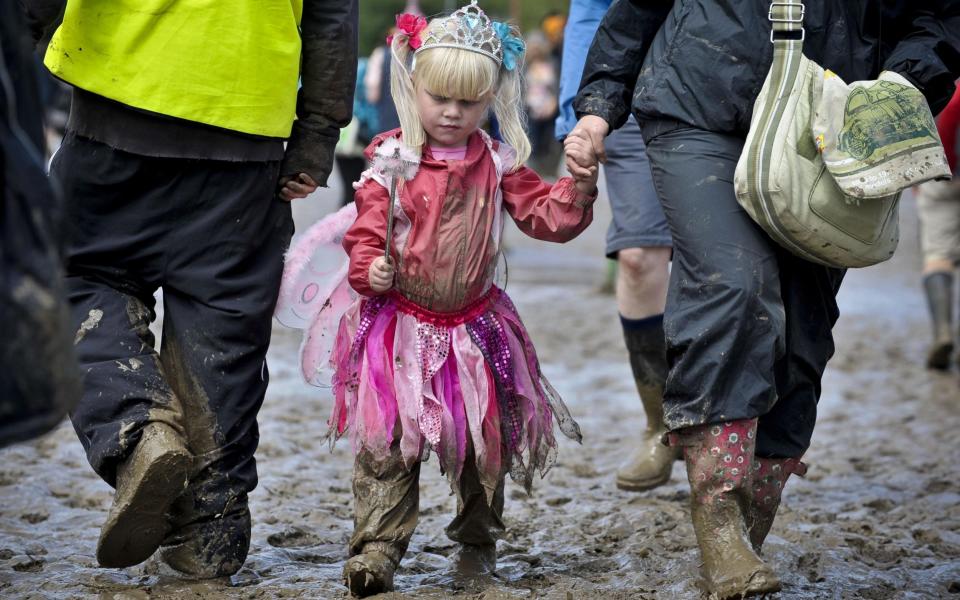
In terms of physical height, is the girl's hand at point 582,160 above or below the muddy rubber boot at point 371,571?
above

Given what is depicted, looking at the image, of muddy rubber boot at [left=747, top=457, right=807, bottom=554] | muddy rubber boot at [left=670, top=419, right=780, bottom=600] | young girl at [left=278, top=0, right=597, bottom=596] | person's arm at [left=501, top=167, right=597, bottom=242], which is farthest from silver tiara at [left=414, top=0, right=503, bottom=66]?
muddy rubber boot at [left=747, top=457, right=807, bottom=554]

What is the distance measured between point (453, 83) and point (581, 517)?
161 centimetres

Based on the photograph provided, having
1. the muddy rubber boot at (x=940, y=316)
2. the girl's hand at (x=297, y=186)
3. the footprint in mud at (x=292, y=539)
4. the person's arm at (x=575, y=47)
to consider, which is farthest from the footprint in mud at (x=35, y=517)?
the muddy rubber boot at (x=940, y=316)

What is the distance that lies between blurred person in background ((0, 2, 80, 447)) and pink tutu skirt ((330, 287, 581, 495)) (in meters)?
1.20

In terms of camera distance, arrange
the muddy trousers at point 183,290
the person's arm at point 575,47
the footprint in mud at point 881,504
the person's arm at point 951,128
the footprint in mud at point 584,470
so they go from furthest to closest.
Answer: the person's arm at point 951,128
the footprint in mud at point 584,470
the footprint in mud at point 881,504
the person's arm at point 575,47
the muddy trousers at point 183,290

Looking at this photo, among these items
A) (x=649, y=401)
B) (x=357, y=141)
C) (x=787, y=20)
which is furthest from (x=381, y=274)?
(x=357, y=141)

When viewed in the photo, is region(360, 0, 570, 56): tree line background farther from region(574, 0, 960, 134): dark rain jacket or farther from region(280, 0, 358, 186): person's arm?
region(574, 0, 960, 134): dark rain jacket

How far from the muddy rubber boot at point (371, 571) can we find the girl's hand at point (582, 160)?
1.06m

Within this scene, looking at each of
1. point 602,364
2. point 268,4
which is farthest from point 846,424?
point 268,4

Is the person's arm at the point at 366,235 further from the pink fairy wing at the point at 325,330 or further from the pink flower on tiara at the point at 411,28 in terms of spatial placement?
the pink flower on tiara at the point at 411,28

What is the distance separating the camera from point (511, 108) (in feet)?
11.9

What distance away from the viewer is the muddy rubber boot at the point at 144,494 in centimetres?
313

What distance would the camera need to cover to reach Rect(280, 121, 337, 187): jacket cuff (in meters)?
3.61

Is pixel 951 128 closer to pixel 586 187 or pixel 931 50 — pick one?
pixel 931 50
